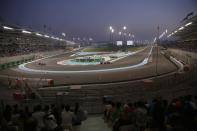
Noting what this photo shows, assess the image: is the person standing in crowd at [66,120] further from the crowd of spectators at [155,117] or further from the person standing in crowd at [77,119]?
the crowd of spectators at [155,117]

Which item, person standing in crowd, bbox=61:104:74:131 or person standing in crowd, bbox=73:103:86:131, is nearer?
person standing in crowd, bbox=61:104:74:131

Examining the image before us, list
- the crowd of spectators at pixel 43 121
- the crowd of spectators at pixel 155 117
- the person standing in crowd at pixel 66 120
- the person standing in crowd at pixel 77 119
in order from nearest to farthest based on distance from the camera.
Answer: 1. the crowd of spectators at pixel 43 121
2. the crowd of spectators at pixel 155 117
3. the person standing in crowd at pixel 66 120
4. the person standing in crowd at pixel 77 119

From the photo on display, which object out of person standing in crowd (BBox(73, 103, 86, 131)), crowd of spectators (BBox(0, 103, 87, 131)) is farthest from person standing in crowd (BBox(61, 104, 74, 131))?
person standing in crowd (BBox(73, 103, 86, 131))

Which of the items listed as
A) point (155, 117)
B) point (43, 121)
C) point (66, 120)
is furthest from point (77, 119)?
point (155, 117)

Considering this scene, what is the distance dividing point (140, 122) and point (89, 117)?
6399 millimetres

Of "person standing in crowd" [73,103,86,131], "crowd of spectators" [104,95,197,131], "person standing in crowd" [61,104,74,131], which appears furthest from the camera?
"person standing in crowd" [73,103,86,131]

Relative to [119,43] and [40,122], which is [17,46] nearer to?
[119,43]

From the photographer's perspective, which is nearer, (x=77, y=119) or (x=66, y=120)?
(x=66, y=120)

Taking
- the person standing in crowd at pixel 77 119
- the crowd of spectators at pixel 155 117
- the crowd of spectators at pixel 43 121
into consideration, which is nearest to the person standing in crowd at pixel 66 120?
the crowd of spectators at pixel 43 121

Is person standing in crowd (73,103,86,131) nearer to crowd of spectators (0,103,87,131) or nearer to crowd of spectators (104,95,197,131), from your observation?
crowd of spectators (0,103,87,131)

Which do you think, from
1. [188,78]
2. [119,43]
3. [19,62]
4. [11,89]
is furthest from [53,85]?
[119,43]

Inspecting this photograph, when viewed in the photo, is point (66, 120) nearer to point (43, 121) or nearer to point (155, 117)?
point (43, 121)

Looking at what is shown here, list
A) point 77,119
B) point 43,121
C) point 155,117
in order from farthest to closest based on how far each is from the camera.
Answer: point 77,119 → point 155,117 → point 43,121

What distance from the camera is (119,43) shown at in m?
146
